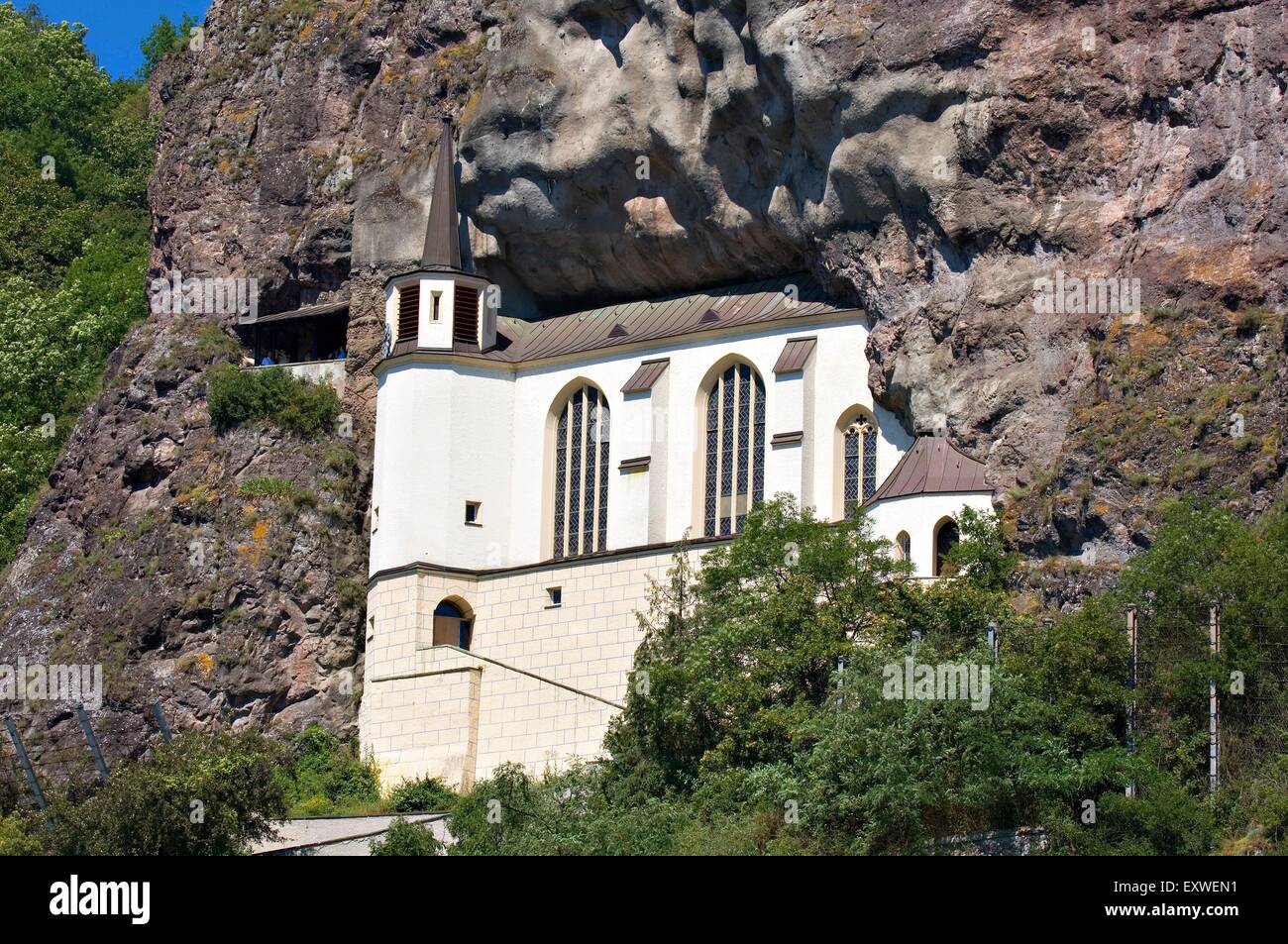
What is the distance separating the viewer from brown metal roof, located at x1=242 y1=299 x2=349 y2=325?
6794 cm

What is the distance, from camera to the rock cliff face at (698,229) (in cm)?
5316

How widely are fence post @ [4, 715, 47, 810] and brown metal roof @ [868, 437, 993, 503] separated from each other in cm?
1735

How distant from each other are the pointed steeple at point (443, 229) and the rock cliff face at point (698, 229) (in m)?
0.73

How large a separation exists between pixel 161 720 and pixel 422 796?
6720 mm

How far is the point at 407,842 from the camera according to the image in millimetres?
52406

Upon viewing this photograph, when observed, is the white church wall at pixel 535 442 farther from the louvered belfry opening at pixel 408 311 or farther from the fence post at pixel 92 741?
the fence post at pixel 92 741

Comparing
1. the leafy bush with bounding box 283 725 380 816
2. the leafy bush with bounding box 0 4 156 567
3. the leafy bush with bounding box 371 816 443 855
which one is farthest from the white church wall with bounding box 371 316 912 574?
the leafy bush with bounding box 0 4 156 567

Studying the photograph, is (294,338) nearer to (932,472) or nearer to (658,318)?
(658,318)

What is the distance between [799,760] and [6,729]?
20.4 meters

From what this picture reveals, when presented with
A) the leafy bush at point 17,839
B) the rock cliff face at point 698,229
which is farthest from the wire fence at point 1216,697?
the leafy bush at point 17,839

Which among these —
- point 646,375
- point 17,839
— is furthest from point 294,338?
point 17,839

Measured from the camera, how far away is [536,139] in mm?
64000

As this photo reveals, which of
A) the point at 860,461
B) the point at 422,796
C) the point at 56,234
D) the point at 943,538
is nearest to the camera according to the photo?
the point at 943,538

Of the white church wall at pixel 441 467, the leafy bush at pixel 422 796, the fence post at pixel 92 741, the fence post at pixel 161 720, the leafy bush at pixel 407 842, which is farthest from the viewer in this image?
the white church wall at pixel 441 467
